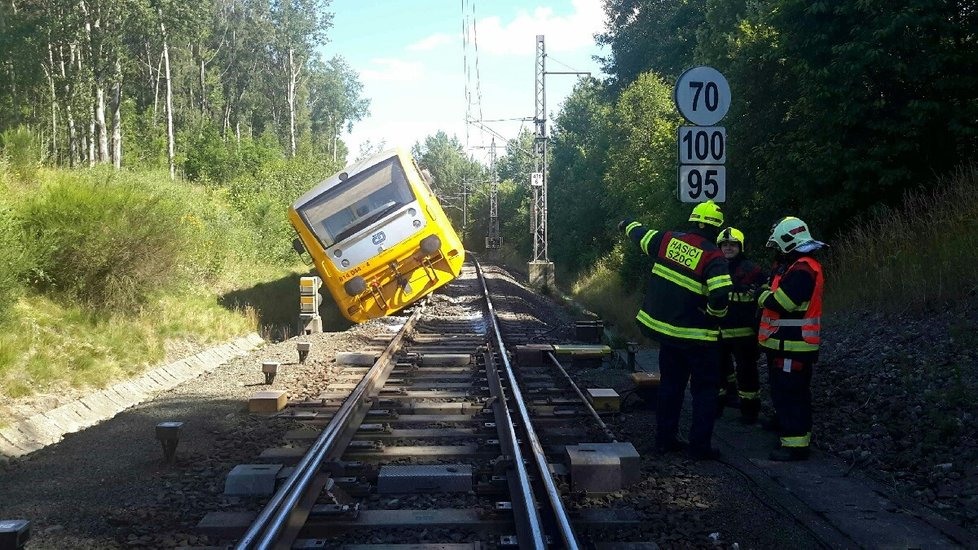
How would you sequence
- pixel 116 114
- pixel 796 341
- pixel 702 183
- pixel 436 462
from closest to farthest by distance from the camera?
1. pixel 436 462
2. pixel 796 341
3. pixel 702 183
4. pixel 116 114

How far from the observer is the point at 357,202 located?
1575cm

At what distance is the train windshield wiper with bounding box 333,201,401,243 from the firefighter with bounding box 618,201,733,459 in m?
9.86

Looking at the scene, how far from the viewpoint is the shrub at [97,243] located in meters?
11.9

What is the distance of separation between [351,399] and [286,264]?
791 inches

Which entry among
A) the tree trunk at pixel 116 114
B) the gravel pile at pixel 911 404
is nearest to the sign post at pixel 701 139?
the gravel pile at pixel 911 404

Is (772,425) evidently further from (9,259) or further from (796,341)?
(9,259)

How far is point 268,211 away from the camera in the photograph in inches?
1073

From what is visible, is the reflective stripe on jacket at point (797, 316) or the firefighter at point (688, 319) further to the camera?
the reflective stripe on jacket at point (797, 316)

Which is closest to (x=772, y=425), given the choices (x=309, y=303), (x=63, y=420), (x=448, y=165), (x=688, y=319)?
(x=688, y=319)

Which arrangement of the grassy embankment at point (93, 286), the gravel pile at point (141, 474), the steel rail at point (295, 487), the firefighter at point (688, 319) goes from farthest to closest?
the grassy embankment at point (93, 286)
the firefighter at point (688, 319)
the gravel pile at point (141, 474)
the steel rail at point (295, 487)

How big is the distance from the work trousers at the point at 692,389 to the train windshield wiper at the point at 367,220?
1008 centimetres

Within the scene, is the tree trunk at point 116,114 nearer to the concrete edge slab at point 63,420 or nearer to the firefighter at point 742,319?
the concrete edge slab at point 63,420

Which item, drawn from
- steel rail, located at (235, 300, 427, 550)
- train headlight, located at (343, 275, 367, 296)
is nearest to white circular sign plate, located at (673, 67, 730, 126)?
steel rail, located at (235, 300, 427, 550)

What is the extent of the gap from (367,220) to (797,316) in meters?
10.7
